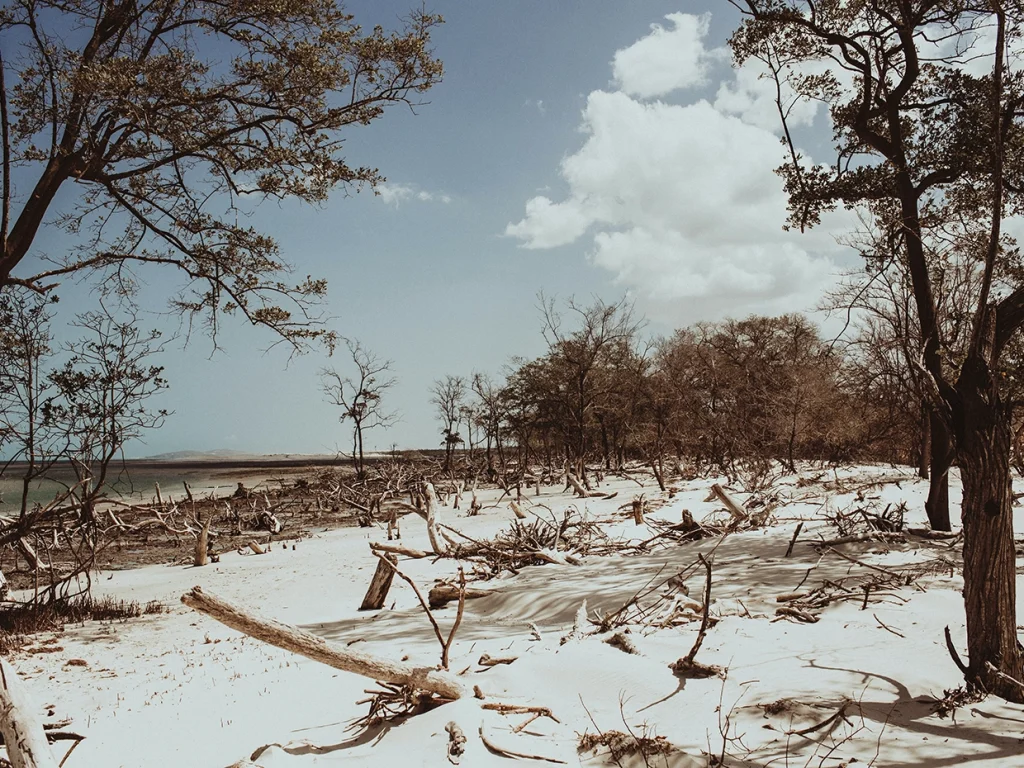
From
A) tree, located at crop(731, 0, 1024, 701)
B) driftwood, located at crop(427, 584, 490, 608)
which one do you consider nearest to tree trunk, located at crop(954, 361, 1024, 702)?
tree, located at crop(731, 0, 1024, 701)

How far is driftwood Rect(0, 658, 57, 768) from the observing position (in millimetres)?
3490

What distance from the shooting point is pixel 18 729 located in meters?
3.52

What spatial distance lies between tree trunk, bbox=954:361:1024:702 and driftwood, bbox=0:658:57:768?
557 centimetres

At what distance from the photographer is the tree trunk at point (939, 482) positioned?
9977 millimetres

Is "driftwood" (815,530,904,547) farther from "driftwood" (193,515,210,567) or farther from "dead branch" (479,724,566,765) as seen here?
"driftwood" (193,515,210,567)

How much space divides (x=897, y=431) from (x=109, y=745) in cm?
3013

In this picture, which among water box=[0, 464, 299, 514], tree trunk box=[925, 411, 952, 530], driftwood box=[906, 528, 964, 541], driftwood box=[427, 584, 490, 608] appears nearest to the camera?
driftwood box=[427, 584, 490, 608]

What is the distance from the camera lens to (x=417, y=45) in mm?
9555

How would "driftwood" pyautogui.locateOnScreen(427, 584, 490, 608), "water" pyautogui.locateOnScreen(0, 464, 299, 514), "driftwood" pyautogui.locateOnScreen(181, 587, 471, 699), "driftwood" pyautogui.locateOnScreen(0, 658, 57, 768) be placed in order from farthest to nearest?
"water" pyautogui.locateOnScreen(0, 464, 299, 514)
"driftwood" pyautogui.locateOnScreen(427, 584, 490, 608)
"driftwood" pyautogui.locateOnScreen(181, 587, 471, 699)
"driftwood" pyautogui.locateOnScreen(0, 658, 57, 768)

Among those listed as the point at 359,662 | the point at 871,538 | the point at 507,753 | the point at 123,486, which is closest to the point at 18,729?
the point at 359,662

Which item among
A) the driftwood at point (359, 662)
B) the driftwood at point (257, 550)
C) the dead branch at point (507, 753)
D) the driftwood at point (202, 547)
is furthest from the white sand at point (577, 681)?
the driftwood at point (257, 550)

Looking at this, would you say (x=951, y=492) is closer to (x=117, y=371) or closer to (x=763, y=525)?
(x=763, y=525)

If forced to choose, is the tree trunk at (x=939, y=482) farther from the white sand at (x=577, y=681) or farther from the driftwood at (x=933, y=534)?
the white sand at (x=577, y=681)

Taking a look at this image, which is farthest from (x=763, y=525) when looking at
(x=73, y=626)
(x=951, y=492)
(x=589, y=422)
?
(x=589, y=422)
